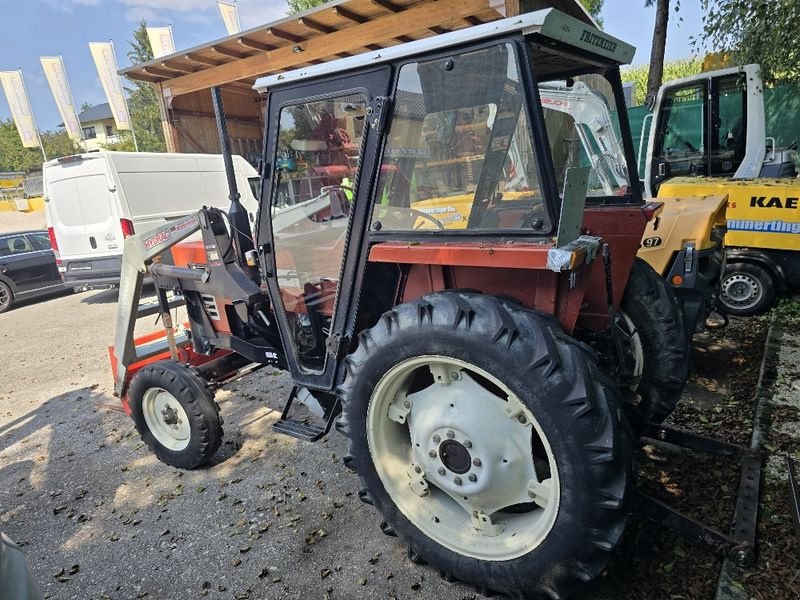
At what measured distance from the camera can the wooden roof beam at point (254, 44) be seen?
8781 millimetres

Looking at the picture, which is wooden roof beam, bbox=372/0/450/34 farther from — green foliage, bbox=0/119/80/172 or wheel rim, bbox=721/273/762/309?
green foliage, bbox=0/119/80/172

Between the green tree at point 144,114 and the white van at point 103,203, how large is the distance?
26160 mm

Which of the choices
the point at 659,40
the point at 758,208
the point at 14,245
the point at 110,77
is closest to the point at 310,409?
the point at 758,208

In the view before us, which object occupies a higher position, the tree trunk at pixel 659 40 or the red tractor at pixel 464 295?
the tree trunk at pixel 659 40

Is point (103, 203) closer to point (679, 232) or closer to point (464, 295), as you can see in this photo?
point (464, 295)

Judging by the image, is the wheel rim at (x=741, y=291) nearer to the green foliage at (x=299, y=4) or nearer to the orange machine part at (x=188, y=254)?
the orange machine part at (x=188, y=254)

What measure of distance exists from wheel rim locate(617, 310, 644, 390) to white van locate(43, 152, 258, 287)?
6.58m

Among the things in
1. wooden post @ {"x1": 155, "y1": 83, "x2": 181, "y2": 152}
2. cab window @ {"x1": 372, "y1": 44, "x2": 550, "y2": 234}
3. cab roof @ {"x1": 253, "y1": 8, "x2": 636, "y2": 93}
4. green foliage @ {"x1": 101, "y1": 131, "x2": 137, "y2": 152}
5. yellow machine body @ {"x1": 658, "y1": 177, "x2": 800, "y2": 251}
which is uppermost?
green foliage @ {"x1": 101, "y1": 131, "x2": 137, "y2": 152}

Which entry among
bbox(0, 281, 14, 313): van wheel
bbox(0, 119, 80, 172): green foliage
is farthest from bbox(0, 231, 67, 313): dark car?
bbox(0, 119, 80, 172): green foliage

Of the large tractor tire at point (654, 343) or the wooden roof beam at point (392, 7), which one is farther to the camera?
the wooden roof beam at point (392, 7)

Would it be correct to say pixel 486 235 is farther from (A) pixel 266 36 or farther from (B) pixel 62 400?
(A) pixel 266 36

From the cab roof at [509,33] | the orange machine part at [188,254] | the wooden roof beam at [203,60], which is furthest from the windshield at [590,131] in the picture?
the wooden roof beam at [203,60]

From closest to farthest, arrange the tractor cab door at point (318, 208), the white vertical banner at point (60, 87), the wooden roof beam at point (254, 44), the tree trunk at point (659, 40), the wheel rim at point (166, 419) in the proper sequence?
the tractor cab door at point (318, 208) → the wheel rim at point (166, 419) → the wooden roof beam at point (254, 44) → the tree trunk at point (659, 40) → the white vertical banner at point (60, 87)

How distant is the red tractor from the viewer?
1.90 metres
